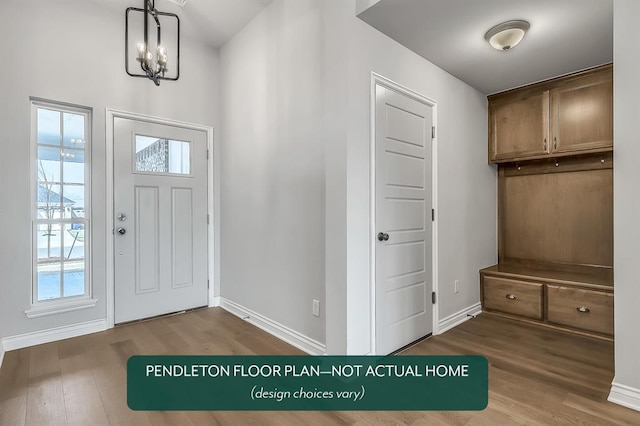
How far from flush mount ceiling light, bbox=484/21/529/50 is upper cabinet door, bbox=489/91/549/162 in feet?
3.95

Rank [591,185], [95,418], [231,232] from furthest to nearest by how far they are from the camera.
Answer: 1. [231,232]
2. [591,185]
3. [95,418]

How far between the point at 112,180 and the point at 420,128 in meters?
2.85

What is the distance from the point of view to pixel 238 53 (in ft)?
10.9

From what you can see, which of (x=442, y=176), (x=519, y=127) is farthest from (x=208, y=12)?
(x=519, y=127)

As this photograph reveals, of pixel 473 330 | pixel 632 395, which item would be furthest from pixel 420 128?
pixel 632 395

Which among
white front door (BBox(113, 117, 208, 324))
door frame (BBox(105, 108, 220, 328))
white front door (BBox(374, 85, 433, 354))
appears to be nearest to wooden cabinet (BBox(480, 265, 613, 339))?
white front door (BBox(374, 85, 433, 354))

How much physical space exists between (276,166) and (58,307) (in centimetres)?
221

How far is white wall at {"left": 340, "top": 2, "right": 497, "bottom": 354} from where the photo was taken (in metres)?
2.13

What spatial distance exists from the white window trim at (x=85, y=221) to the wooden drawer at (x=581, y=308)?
4202 millimetres

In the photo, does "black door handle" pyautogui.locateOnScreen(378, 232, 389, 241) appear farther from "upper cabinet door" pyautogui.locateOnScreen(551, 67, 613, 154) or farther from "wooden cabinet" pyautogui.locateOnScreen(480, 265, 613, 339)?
"upper cabinet door" pyautogui.locateOnScreen(551, 67, 613, 154)

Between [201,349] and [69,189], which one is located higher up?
[69,189]

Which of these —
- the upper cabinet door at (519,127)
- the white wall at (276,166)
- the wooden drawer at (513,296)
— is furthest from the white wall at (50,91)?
the wooden drawer at (513,296)

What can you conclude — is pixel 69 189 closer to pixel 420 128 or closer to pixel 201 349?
pixel 201 349

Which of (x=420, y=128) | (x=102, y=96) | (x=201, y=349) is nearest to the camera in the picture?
(x=201, y=349)
